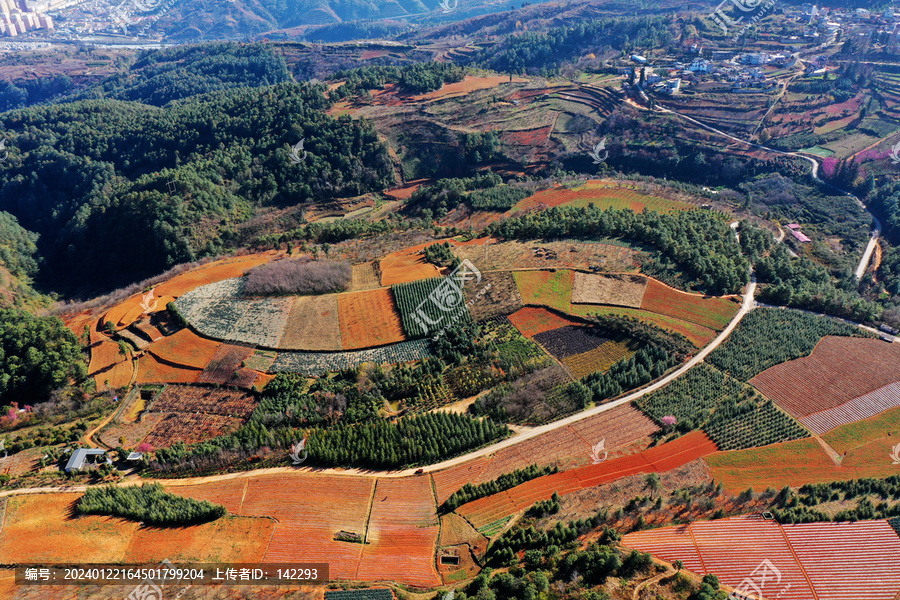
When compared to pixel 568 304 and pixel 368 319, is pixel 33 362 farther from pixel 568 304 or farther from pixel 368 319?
pixel 568 304

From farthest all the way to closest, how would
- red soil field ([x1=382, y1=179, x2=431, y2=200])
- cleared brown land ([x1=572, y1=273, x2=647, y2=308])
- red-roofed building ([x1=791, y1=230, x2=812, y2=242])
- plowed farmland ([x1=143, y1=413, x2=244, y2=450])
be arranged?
red soil field ([x1=382, y1=179, x2=431, y2=200]) < red-roofed building ([x1=791, y1=230, x2=812, y2=242]) < cleared brown land ([x1=572, y1=273, x2=647, y2=308]) < plowed farmland ([x1=143, y1=413, x2=244, y2=450])

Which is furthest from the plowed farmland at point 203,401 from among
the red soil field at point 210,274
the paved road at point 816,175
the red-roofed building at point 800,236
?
the paved road at point 816,175

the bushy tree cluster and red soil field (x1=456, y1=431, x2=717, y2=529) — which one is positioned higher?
the bushy tree cluster

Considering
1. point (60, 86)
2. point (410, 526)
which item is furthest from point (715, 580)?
point (60, 86)

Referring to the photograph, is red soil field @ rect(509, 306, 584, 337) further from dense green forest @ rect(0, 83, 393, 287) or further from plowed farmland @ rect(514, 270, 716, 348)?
dense green forest @ rect(0, 83, 393, 287)

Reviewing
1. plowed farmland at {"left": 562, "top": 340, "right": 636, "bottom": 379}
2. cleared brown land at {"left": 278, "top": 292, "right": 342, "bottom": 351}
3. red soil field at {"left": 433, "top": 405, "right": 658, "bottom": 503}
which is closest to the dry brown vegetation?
cleared brown land at {"left": 278, "top": 292, "right": 342, "bottom": 351}

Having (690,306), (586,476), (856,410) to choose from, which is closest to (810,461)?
(856,410)

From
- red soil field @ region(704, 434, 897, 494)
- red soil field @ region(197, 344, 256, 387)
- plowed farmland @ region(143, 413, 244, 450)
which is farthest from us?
red soil field @ region(197, 344, 256, 387)
